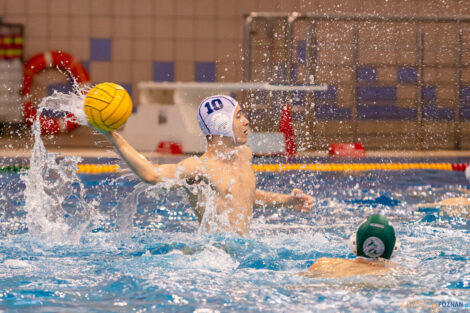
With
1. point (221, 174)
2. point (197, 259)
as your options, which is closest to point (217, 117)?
point (221, 174)

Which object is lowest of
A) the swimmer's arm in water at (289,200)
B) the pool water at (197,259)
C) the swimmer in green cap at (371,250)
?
the pool water at (197,259)

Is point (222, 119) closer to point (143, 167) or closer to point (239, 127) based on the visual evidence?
point (239, 127)

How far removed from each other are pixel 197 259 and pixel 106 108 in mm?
760

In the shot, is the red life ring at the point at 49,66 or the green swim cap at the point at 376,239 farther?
the red life ring at the point at 49,66

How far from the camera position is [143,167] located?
283 cm

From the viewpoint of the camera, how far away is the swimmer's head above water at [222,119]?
3180 millimetres

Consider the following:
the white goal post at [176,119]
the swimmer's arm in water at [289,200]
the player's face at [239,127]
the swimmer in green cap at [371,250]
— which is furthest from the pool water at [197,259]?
the white goal post at [176,119]

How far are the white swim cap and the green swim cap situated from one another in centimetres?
84

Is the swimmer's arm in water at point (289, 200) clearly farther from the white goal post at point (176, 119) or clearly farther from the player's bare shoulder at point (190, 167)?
the white goal post at point (176, 119)

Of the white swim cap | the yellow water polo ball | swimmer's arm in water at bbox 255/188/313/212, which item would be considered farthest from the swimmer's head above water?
the yellow water polo ball

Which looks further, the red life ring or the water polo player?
the red life ring

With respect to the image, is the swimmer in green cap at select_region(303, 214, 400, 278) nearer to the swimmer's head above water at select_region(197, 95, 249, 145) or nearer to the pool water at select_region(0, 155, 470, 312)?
the pool water at select_region(0, 155, 470, 312)

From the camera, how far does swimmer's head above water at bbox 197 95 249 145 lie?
318 centimetres

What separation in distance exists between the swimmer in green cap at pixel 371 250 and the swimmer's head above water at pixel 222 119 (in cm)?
80
